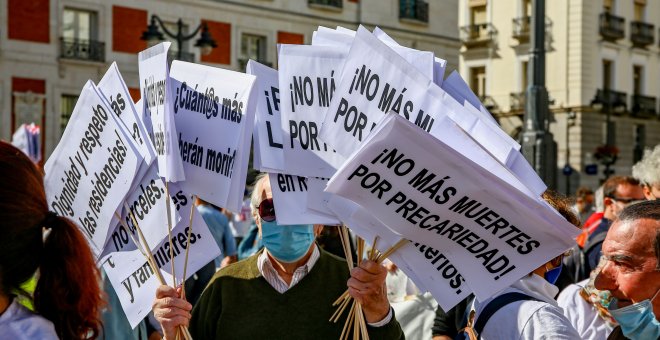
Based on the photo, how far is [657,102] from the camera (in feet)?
161

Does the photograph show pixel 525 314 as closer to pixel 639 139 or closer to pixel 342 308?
pixel 342 308

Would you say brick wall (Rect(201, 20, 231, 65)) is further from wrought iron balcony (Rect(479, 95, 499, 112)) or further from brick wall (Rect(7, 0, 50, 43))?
wrought iron balcony (Rect(479, 95, 499, 112))

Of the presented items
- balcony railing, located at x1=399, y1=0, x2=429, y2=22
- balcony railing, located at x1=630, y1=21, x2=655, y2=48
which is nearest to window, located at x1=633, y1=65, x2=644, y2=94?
balcony railing, located at x1=630, y1=21, x2=655, y2=48

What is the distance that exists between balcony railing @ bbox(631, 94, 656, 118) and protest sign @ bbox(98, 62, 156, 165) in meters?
45.4

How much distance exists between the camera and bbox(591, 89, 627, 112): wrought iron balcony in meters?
44.1

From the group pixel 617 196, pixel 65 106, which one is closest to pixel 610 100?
pixel 65 106

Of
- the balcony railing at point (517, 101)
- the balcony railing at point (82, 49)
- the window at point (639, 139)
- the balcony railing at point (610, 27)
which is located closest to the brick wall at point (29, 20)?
the balcony railing at point (82, 49)

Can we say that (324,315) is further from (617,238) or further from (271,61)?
(271,61)

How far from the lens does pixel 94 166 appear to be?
369 centimetres

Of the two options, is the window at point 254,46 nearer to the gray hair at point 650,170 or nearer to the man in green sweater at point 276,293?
the gray hair at point 650,170

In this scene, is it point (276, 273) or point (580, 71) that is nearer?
point (276, 273)

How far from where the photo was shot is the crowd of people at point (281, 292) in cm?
246

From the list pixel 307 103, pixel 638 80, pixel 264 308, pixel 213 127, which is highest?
pixel 307 103

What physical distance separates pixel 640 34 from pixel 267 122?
152 feet
